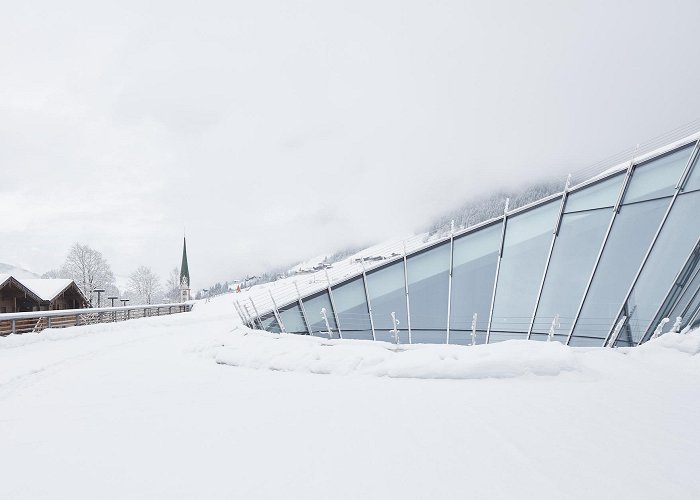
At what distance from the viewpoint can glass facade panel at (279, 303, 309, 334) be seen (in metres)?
17.3

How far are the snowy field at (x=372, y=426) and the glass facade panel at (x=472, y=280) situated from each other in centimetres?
874

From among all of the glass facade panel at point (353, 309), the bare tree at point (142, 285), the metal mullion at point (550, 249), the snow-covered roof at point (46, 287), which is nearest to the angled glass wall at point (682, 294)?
the metal mullion at point (550, 249)

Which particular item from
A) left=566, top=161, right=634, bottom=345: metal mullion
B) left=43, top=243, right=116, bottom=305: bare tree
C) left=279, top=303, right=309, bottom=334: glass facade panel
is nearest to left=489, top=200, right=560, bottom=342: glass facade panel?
left=566, top=161, right=634, bottom=345: metal mullion

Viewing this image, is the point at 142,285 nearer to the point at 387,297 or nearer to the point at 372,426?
the point at 387,297

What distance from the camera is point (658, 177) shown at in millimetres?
14984

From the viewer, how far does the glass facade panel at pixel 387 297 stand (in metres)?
17.1

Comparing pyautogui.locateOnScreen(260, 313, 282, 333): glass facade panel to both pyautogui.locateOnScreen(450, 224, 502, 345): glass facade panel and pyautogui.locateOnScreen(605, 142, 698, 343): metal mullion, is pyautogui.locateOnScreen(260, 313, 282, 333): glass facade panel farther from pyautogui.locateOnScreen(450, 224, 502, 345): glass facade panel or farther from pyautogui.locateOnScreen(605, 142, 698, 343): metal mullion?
pyautogui.locateOnScreen(605, 142, 698, 343): metal mullion

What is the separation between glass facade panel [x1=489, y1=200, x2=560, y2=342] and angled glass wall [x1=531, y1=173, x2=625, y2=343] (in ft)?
1.36

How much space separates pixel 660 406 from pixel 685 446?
1.20 m

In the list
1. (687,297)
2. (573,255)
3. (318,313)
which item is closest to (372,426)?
(687,297)

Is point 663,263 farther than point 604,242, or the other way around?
point 604,242

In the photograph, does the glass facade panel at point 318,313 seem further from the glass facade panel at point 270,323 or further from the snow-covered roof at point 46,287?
the snow-covered roof at point 46,287

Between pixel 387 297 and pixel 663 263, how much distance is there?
10779 millimetres

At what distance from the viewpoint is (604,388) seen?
18.3 feet
